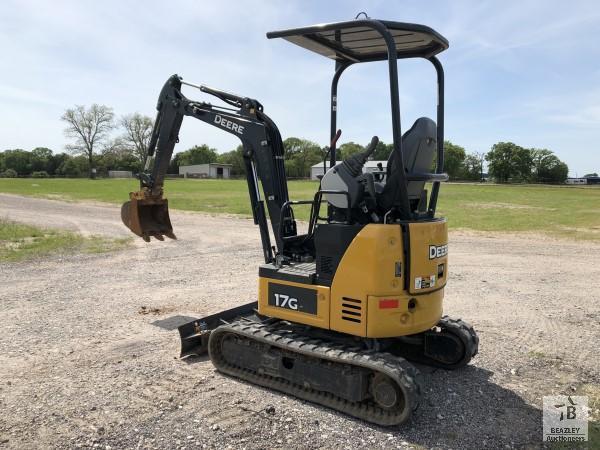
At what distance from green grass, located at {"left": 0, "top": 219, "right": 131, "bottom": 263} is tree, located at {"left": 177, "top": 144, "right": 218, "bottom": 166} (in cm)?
11250

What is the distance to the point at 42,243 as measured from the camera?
1486 centimetres

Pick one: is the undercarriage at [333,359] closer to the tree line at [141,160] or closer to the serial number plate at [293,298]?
the serial number plate at [293,298]

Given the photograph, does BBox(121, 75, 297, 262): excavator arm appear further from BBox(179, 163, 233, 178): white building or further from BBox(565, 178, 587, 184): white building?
BBox(565, 178, 587, 184): white building

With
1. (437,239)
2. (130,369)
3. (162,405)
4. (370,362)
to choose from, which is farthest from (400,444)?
(130,369)

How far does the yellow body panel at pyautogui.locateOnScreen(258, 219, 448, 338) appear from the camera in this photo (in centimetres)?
486

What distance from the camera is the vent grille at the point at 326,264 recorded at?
17.1ft

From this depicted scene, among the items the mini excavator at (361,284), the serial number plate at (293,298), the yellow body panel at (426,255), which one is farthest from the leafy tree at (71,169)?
the yellow body panel at (426,255)

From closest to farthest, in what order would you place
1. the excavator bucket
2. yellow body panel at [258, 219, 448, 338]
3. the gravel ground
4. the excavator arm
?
1. the gravel ground
2. yellow body panel at [258, 219, 448, 338]
3. the excavator arm
4. the excavator bucket

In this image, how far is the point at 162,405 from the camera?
199 inches

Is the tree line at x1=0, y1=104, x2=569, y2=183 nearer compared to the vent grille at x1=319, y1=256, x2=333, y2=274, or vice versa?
the vent grille at x1=319, y1=256, x2=333, y2=274

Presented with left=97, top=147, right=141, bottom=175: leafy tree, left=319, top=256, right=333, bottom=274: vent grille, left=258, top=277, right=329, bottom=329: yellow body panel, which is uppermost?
left=97, top=147, right=141, bottom=175: leafy tree

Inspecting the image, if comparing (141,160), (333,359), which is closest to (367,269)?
(333,359)

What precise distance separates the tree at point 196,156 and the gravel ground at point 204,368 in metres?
119

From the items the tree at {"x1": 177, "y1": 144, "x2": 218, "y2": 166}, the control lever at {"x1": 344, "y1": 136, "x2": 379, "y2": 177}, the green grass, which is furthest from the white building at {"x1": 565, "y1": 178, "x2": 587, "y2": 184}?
the control lever at {"x1": 344, "y1": 136, "x2": 379, "y2": 177}
